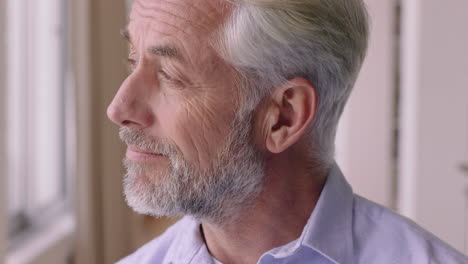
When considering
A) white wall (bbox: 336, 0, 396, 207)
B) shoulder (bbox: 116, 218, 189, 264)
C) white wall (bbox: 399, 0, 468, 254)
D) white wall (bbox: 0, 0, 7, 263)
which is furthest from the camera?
white wall (bbox: 336, 0, 396, 207)

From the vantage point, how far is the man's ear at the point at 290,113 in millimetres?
1149

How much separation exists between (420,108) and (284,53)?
214cm

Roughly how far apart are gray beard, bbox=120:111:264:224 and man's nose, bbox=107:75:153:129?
2 cm

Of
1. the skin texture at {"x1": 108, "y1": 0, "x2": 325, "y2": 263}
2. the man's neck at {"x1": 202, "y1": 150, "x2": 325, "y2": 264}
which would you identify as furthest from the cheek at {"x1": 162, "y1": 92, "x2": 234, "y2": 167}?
the man's neck at {"x1": 202, "y1": 150, "x2": 325, "y2": 264}

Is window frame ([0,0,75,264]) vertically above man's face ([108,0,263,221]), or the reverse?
man's face ([108,0,263,221])

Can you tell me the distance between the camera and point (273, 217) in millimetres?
1158

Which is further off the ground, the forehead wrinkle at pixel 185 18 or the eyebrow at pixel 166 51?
the forehead wrinkle at pixel 185 18

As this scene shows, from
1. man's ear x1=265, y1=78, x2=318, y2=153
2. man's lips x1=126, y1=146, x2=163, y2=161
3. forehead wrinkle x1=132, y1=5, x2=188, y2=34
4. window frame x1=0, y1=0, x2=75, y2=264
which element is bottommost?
window frame x1=0, y1=0, x2=75, y2=264

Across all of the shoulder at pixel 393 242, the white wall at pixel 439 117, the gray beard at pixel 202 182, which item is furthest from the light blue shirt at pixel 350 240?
the white wall at pixel 439 117

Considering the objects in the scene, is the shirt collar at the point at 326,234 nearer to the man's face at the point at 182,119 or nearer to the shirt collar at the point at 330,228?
the shirt collar at the point at 330,228

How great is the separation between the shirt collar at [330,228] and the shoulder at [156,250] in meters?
0.28

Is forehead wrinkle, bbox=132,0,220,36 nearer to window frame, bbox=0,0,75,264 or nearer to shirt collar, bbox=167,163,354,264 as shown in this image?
shirt collar, bbox=167,163,354,264

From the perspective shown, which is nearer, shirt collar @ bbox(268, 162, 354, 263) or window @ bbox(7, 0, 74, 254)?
shirt collar @ bbox(268, 162, 354, 263)

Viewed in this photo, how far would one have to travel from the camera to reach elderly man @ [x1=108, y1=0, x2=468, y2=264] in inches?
43.1
